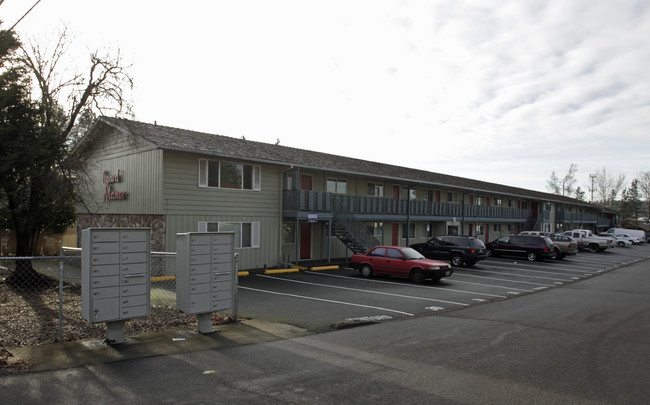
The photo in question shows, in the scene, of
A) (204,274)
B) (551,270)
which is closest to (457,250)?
(551,270)

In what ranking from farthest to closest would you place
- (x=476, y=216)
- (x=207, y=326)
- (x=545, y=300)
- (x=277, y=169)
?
(x=476, y=216), (x=277, y=169), (x=545, y=300), (x=207, y=326)

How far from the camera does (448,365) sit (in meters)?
6.55

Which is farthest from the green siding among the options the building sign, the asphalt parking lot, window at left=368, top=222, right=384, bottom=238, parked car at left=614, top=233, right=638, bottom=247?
parked car at left=614, top=233, right=638, bottom=247

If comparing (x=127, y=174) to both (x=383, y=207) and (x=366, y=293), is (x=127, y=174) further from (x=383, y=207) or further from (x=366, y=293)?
(x=383, y=207)

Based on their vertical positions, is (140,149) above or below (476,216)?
above

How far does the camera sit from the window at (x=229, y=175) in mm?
19178

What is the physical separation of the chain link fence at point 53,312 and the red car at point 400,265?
25.8 ft

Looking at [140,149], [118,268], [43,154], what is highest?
[140,149]

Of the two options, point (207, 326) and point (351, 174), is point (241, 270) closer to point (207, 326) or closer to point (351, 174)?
point (351, 174)

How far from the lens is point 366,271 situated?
18.8 metres

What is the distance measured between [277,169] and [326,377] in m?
16.8

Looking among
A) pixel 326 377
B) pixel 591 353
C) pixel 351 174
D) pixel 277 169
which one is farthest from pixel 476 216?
pixel 326 377

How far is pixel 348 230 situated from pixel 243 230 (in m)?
5.65

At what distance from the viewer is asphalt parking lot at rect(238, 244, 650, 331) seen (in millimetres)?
10578
